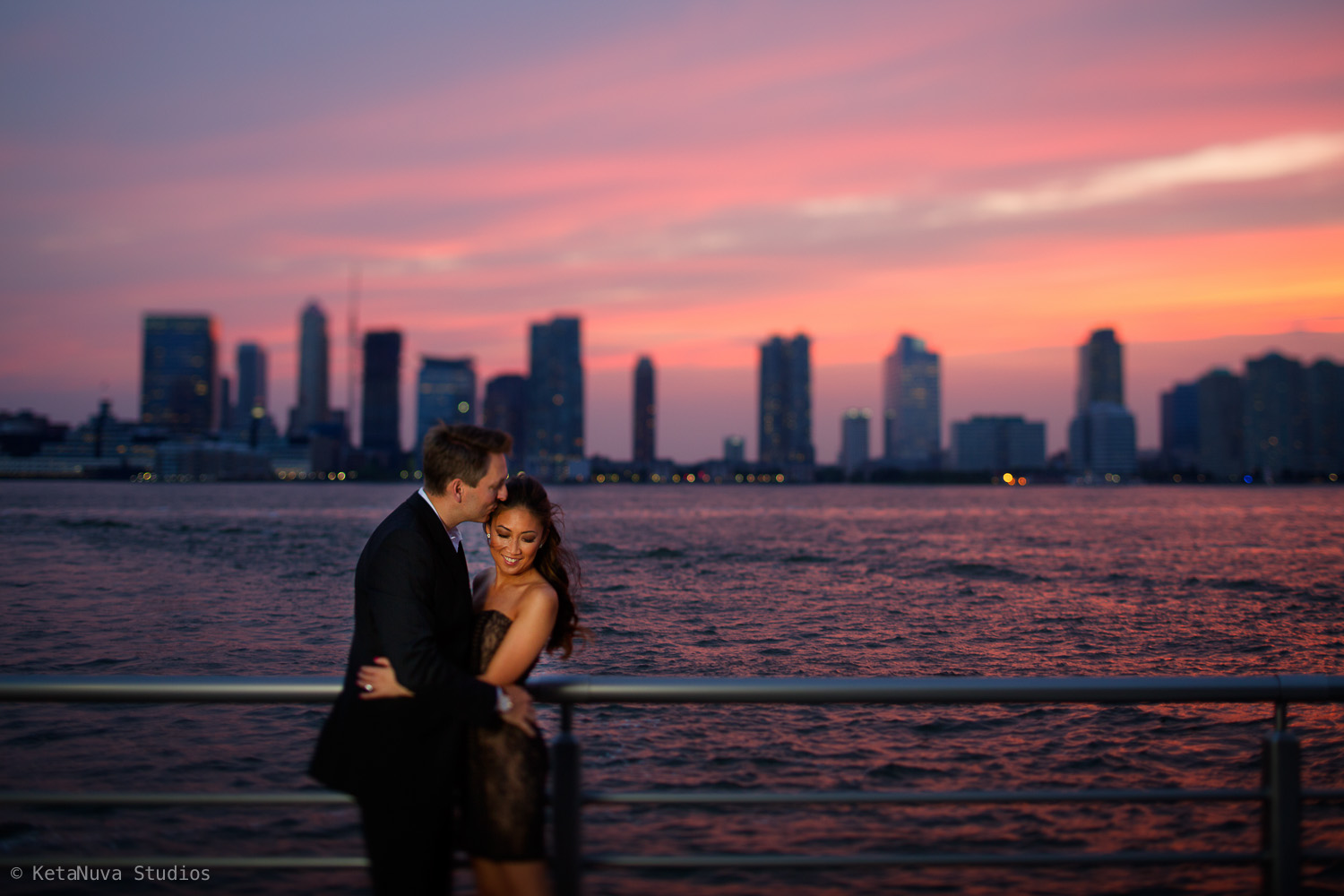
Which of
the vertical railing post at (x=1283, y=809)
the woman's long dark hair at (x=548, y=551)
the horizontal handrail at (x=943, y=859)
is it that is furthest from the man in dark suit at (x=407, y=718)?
the vertical railing post at (x=1283, y=809)

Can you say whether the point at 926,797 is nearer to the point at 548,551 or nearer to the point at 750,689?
the point at 750,689

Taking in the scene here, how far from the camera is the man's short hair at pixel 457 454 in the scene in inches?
142

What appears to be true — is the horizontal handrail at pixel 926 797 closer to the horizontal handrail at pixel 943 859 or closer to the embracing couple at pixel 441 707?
the horizontal handrail at pixel 943 859

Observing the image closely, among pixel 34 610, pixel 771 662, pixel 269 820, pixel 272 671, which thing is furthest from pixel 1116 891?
pixel 34 610

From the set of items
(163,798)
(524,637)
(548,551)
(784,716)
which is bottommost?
(784,716)

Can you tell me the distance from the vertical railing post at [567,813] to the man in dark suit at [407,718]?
0.17 meters

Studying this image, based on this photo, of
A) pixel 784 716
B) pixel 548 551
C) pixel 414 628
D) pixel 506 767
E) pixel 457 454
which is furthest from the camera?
pixel 784 716

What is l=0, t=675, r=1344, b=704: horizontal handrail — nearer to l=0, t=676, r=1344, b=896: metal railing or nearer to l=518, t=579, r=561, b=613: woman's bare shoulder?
l=0, t=676, r=1344, b=896: metal railing

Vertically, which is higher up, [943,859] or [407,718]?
[407,718]

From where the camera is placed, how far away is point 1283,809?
3389 mm

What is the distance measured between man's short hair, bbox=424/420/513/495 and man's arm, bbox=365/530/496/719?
273mm

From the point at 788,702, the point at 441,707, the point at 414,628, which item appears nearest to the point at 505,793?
the point at 441,707

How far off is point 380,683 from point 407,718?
0.15 meters

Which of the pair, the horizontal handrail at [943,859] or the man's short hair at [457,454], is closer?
the horizontal handrail at [943,859]
